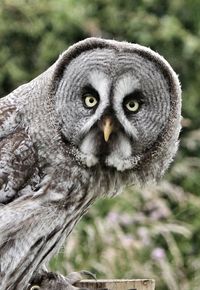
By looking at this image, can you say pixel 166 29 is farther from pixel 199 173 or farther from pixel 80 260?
pixel 80 260

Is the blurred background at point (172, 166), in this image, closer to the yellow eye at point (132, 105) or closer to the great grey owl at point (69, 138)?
the great grey owl at point (69, 138)

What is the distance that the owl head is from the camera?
13.4 feet

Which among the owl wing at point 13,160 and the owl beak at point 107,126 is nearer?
the owl beak at point 107,126

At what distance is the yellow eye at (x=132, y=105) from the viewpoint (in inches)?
162

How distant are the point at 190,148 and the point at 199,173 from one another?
1.84 ft

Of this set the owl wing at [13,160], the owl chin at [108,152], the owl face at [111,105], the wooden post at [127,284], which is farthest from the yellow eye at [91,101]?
the wooden post at [127,284]

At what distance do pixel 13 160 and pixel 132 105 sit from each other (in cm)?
57

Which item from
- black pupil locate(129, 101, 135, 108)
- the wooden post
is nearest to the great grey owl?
black pupil locate(129, 101, 135, 108)

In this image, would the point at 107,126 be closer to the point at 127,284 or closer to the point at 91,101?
the point at 91,101

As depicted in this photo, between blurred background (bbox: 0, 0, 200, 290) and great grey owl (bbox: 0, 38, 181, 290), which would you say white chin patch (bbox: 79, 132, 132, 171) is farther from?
blurred background (bbox: 0, 0, 200, 290)

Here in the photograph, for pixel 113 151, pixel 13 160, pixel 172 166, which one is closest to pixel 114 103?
pixel 113 151

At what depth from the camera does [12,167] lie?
4.15 metres

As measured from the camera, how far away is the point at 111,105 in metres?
4.04

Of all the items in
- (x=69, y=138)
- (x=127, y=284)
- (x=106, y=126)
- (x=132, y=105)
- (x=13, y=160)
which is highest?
(x=132, y=105)
